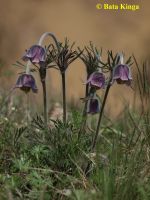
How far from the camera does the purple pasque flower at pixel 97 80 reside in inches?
138

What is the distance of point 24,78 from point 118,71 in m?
0.49

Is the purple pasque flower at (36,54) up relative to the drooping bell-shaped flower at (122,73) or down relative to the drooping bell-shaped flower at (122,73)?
up

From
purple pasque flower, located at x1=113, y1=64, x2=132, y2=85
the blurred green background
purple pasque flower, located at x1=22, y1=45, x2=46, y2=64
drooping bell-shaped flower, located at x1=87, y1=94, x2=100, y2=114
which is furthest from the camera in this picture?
the blurred green background

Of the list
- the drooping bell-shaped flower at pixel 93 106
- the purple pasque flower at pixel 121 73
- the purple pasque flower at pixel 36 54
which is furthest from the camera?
the drooping bell-shaped flower at pixel 93 106

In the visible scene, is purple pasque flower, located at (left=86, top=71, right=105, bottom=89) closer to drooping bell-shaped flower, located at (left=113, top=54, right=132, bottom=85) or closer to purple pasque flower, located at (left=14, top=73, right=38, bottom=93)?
drooping bell-shaped flower, located at (left=113, top=54, right=132, bottom=85)

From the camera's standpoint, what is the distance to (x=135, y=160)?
10.5 ft

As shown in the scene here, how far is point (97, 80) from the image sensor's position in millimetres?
3514

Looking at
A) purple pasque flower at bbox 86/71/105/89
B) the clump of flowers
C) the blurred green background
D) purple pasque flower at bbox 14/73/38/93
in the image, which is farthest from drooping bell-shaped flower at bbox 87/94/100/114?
the blurred green background

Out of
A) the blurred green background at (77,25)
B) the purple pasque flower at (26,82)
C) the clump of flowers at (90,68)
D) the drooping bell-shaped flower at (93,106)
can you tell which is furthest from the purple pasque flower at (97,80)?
the blurred green background at (77,25)

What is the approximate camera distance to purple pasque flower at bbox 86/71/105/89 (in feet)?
11.5

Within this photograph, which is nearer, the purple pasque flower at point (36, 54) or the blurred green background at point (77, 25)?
Result: the purple pasque flower at point (36, 54)

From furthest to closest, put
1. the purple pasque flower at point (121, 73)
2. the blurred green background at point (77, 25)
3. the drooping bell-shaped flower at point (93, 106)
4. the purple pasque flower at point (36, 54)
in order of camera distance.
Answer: the blurred green background at point (77, 25) → the drooping bell-shaped flower at point (93, 106) → the purple pasque flower at point (36, 54) → the purple pasque flower at point (121, 73)

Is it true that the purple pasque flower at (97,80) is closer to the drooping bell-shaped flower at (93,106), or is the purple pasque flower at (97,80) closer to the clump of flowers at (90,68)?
the clump of flowers at (90,68)

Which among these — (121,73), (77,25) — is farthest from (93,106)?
(77,25)
